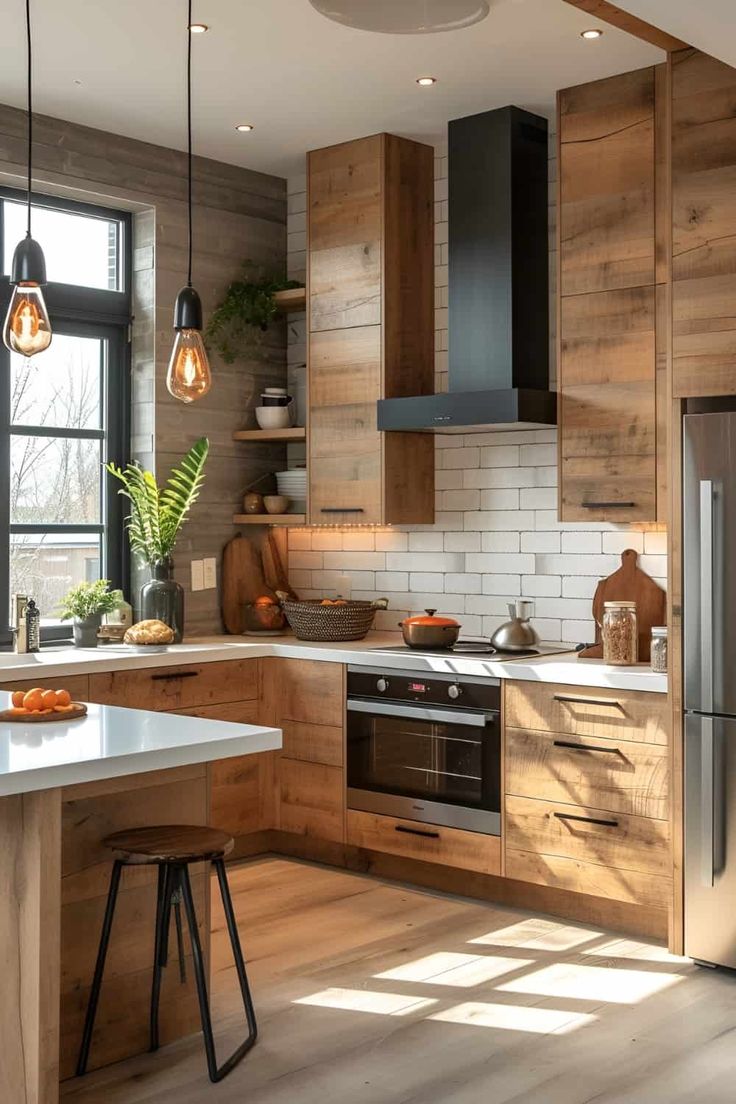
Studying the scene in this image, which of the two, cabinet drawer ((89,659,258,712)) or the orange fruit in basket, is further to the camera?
cabinet drawer ((89,659,258,712))

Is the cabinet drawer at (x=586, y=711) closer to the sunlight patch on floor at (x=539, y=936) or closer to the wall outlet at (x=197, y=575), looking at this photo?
the sunlight patch on floor at (x=539, y=936)

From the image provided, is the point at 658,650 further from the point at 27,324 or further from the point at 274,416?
the point at 27,324

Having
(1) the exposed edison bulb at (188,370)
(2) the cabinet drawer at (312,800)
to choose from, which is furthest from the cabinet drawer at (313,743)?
(1) the exposed edison bulb at (188,370)

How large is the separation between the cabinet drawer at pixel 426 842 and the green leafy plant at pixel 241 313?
7.48 ft

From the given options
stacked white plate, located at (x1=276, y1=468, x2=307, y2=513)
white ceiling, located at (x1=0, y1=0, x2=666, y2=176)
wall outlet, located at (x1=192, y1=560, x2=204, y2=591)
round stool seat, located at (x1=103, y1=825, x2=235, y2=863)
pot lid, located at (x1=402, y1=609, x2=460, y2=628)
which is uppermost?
white ceiling, located at (x1=0, y1=0, x2=666, y2=176)

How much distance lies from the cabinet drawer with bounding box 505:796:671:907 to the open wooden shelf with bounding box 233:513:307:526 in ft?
5.84

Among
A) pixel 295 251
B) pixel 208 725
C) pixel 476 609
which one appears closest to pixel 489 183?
pixel 295 251

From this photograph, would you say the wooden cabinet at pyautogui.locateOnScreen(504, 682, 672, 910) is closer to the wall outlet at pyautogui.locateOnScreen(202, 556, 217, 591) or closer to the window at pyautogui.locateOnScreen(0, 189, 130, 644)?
the wall outlet at pyautogui.locateOnScreen(202, 556, 217, 591)

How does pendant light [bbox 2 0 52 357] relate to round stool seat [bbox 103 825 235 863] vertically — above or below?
above

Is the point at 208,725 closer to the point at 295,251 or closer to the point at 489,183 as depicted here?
the point at 489,183

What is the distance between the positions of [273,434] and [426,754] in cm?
178

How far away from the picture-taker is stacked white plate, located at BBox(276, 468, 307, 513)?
19.9ft

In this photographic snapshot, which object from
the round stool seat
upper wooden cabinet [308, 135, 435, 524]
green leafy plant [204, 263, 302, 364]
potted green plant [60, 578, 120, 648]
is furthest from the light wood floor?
green leafy plant [204, 263, 302, 364]

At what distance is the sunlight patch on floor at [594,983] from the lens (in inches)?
155
